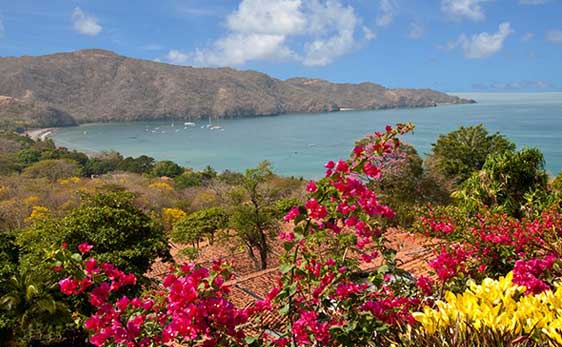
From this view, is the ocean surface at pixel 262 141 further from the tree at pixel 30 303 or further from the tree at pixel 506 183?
the tree at pixel 30 303

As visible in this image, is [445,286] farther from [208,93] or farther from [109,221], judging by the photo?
[208,93]

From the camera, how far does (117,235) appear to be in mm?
6355

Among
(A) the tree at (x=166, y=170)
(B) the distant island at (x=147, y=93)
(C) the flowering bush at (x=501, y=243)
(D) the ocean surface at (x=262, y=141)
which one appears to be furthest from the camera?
(B) the distant island at (x=147, y=93)

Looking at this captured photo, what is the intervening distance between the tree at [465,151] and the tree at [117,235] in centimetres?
1216

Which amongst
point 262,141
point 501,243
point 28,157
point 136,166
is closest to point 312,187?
point 501,243

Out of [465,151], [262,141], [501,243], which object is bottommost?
[262,141]

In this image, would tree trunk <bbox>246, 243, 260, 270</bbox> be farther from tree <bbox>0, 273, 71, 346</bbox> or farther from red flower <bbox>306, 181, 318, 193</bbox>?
red flower <bbox>306, 181, 318, 193</bbox>

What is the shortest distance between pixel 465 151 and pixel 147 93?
129572 millimetres

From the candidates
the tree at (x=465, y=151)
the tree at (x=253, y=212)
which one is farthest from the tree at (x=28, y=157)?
the tree at (x=465, y=151)

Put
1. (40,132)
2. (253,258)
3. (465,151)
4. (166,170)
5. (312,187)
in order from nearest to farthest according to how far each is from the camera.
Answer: (312,187) → (253,258) → (465,151) → (166,170) → (40,132)

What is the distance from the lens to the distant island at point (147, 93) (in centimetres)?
11956

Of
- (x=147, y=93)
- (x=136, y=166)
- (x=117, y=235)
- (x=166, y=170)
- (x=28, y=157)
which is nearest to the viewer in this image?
(x=117, y=235)

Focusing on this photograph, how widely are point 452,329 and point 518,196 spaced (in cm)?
888

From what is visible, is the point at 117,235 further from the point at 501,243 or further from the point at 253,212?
the point at 501,243
